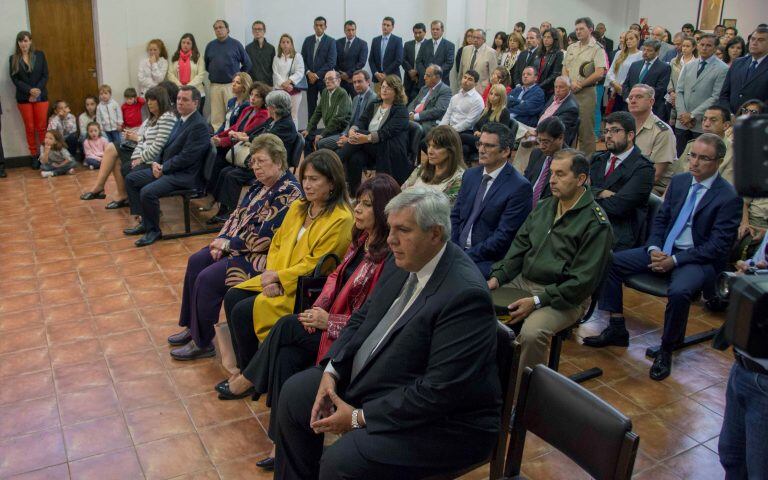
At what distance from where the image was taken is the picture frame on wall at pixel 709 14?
13086 mm

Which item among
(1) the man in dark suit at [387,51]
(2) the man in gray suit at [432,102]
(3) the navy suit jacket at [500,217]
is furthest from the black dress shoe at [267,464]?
(1) the man in dark suit at [387,51]

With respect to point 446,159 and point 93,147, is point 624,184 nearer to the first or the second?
point 446,159

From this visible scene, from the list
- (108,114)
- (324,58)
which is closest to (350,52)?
(324,58)

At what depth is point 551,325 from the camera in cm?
342

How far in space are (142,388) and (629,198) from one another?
9.94 feet

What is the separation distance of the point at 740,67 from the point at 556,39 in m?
2.65

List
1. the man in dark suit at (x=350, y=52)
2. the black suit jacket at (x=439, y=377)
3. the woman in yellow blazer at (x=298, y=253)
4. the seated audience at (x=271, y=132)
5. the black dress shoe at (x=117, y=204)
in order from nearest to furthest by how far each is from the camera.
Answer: the black suit jacket at (x=439, y=377), the woman in yellow blazer at (x=298, y=253), the seated audience at (x=271, y=132), the black dress shoe at (x=117, y=204), the man in dark suit at (x=350, y=52)

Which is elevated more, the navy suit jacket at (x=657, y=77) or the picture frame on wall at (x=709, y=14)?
the picture frame on wall at (x=709, y=14)

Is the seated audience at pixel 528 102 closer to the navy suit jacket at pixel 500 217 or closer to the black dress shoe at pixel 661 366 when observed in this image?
the navy suit jacket at pixel 500 217

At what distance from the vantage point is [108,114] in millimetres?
9156

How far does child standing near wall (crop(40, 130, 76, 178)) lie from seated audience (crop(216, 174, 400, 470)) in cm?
611

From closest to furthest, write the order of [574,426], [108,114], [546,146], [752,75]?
1. [574,426]
2. [546,146]
3. [752,75]
4. [108,114]

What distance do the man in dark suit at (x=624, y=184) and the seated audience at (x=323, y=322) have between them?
1.87 meters

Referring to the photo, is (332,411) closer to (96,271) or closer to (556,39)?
(96,271)
